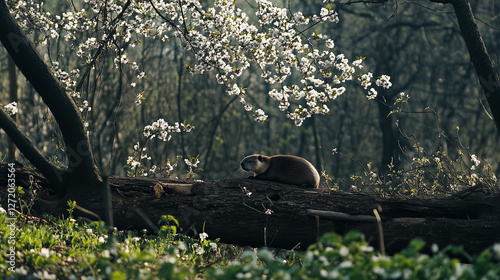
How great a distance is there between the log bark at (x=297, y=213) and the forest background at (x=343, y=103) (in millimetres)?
11557

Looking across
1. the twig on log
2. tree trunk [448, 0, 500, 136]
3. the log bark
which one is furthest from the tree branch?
tree trunk [448, 0, 500, 136]

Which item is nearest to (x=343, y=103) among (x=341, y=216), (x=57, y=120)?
(x=341, y=216)

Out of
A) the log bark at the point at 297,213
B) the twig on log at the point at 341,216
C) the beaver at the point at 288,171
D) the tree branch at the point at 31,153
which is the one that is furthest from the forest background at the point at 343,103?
the twig on log at the point at 341,216

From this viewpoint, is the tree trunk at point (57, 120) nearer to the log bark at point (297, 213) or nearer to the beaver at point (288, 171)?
the log bark at point (297, 213)

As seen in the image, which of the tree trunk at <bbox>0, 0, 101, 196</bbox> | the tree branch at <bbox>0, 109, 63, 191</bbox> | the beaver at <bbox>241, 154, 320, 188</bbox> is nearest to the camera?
the tree trunk at <bbox>0, 0, 101, 196</bbox>

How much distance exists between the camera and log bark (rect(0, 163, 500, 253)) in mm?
7242

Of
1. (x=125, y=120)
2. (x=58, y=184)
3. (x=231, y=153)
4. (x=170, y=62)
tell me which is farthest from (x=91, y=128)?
(x=58, y=184)

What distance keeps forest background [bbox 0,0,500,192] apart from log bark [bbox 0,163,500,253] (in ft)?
37.9

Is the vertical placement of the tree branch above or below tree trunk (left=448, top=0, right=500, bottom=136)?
below

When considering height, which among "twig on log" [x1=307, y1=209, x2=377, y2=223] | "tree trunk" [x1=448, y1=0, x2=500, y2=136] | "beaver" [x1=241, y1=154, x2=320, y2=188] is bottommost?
"twig on log" [x1=307, y1=209, x2=377, y2=223]

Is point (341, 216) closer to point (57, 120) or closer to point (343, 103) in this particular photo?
point (57, 120)

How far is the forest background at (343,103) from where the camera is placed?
20.2m

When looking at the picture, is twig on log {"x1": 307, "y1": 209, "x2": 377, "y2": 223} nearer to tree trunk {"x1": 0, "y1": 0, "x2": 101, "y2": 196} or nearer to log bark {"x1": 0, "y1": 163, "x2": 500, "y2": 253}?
log bark {"x1": 0, "y1": 163, "x2": 500, "y2": 253}

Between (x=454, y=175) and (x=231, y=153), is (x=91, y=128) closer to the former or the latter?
(x=231, y=153)
